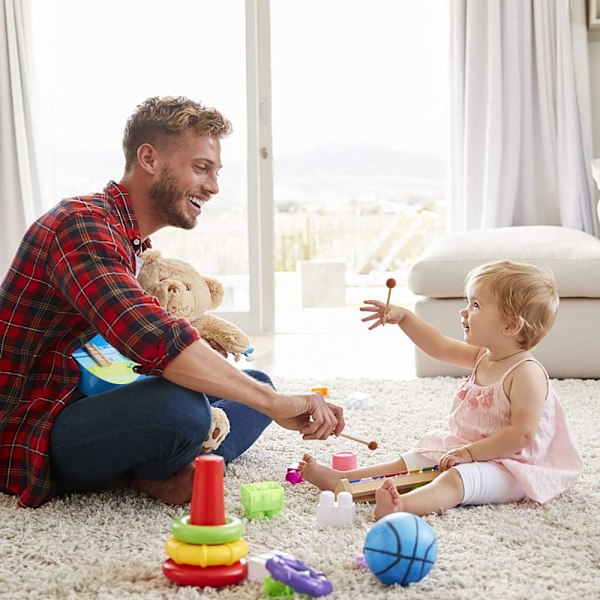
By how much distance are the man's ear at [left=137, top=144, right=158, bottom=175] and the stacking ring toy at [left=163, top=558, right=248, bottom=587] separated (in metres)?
0.81

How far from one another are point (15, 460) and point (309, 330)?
3050 mm

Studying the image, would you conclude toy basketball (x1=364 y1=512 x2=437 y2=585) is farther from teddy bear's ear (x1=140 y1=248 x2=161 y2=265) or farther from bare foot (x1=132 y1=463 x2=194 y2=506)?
teddy bear's ear (x1=140 y1=248 x2=161 y2=265)

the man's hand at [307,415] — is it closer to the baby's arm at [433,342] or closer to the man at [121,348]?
the man at [121,348]

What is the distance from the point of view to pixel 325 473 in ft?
6.25

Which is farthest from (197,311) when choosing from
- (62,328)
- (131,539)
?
(131,539)

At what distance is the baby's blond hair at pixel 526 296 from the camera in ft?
6.09

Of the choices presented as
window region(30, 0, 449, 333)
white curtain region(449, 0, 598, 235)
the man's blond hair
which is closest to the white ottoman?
white curtain region(449, 0, 598, 235)

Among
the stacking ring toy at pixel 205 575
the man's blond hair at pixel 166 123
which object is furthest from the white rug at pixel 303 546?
the man's blond hair at pixel 166 123

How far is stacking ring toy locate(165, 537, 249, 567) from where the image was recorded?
1.39m

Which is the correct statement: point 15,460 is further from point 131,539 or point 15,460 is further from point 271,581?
point 271,581

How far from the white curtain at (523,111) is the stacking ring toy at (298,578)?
3.24m

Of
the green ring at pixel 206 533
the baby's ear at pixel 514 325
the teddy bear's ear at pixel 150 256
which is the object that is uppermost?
the teddy bear's ear at pixel 150 256

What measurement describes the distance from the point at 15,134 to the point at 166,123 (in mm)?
3058

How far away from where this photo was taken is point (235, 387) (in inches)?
63.6
